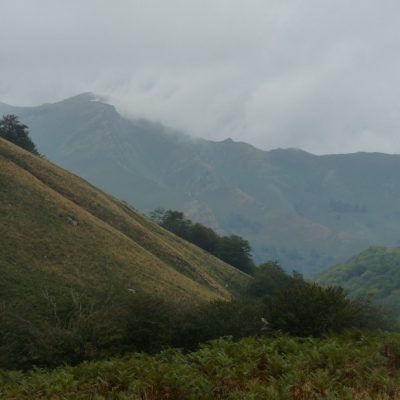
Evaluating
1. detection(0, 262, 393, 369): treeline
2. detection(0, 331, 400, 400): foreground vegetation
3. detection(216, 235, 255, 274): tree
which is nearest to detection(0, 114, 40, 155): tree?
detection(216, 235, 255, 274): tree

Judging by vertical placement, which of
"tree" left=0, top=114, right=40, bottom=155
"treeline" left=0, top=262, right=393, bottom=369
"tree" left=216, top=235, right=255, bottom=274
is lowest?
"treeline" left=0, top=262, right=393, bottom=369

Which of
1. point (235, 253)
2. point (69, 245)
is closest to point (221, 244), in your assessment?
point (235, 253)

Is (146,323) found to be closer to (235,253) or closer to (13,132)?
(13,132)

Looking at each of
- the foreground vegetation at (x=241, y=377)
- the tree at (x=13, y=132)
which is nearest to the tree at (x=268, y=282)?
the tree at (x=13, y=132)

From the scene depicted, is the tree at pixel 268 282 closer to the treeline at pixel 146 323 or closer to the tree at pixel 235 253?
the tree at pixel 235 253

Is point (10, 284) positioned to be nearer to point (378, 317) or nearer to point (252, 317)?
point (252, 317)

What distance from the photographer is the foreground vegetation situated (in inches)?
537

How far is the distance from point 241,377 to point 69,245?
4085 centimetres

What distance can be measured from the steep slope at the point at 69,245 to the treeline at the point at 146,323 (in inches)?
220

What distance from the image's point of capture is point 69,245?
53406 mm

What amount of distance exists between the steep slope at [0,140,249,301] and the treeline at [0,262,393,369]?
560 centimetres

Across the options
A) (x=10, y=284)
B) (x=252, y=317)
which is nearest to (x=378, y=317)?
(x=252, y=317)

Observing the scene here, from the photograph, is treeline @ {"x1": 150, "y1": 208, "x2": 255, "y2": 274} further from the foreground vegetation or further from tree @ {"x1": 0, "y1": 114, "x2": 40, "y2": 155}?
the foreground vegetation

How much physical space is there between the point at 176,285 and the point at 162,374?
4243 centimetres
